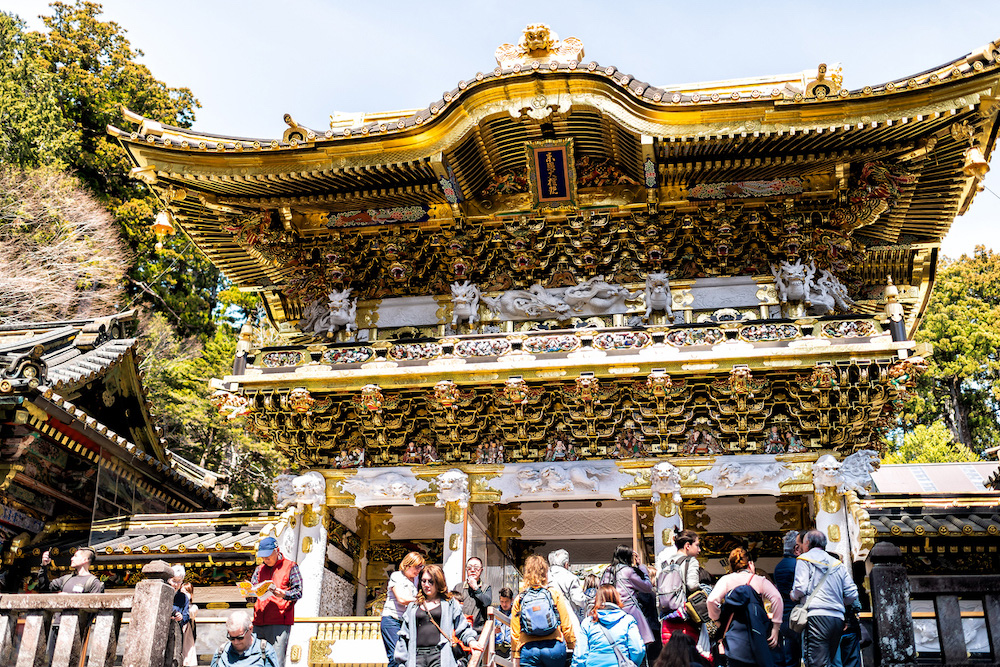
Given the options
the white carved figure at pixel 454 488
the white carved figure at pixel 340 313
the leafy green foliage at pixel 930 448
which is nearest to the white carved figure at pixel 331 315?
the white carved figure at pixel 340 313

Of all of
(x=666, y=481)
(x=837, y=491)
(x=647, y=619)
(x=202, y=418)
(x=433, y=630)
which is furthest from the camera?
(x=202, y=418)

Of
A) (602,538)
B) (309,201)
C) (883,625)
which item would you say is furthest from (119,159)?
(883,625)

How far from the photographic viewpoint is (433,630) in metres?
6.98

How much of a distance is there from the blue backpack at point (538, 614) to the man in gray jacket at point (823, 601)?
186cm

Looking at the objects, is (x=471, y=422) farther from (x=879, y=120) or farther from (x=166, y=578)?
(x=879, y=120)

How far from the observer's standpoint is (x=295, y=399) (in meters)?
12.3

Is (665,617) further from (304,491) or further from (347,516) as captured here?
(347,516)

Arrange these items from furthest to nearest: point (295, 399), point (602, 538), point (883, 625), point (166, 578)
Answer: point (602, 538) < point (295, 399) < point (166, 578) < point (883, 625)

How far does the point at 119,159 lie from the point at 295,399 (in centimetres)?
1754

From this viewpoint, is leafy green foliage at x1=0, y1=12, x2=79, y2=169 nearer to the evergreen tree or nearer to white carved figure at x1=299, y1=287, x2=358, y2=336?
the evergreen tree

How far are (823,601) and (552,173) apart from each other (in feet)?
25.6

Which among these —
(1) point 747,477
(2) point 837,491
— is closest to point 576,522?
(1) point 747,477

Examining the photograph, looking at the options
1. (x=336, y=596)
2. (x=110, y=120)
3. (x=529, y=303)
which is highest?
(x=110, y=120)

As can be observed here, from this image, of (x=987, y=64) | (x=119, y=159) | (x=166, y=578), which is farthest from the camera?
(x=119, y=159)
